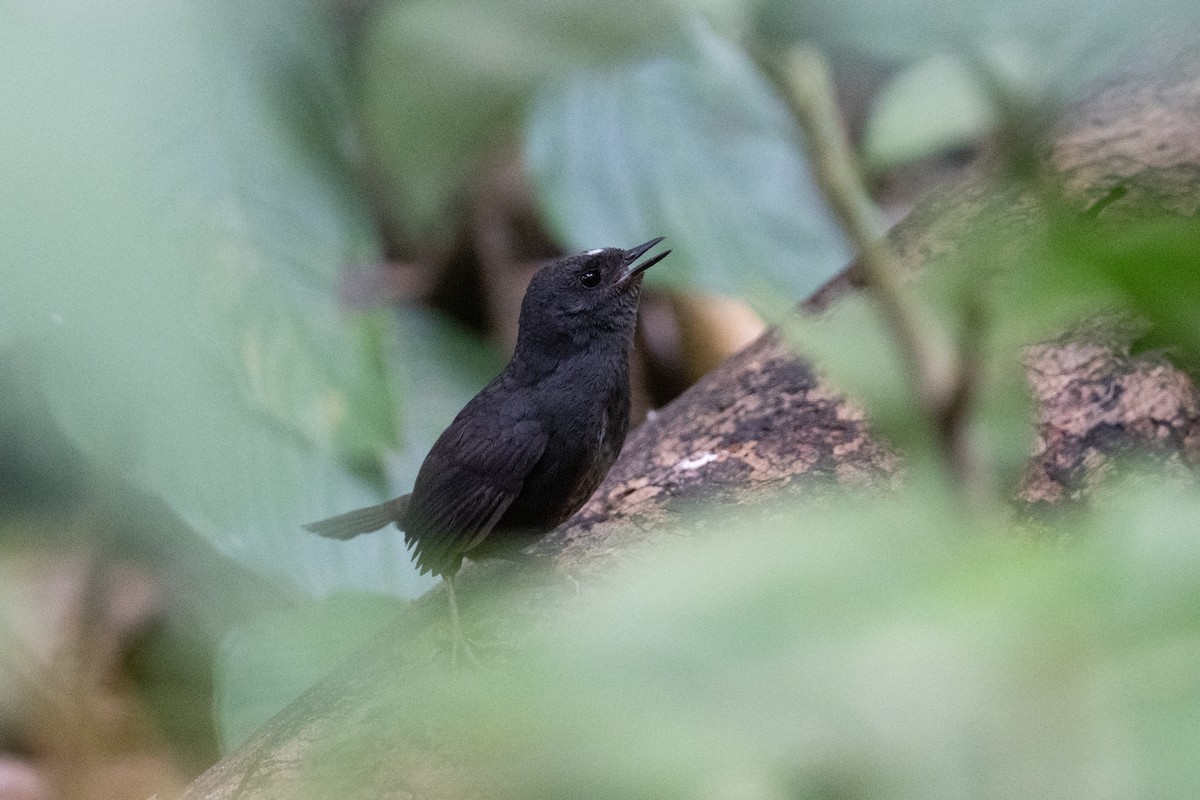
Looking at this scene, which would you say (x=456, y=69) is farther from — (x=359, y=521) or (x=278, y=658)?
(x=278, y=658)

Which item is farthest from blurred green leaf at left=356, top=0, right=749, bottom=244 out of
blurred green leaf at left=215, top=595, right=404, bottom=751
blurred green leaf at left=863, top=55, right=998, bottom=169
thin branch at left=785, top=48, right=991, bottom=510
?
thin branch at left=785, top=48, right=991, bottom=510

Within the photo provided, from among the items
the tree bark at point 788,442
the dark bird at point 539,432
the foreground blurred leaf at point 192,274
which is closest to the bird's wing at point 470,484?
the dark bird at point 539,432

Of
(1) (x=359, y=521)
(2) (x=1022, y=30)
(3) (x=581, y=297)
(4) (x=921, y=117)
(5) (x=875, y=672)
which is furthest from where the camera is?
(4) (x=921, y=117)

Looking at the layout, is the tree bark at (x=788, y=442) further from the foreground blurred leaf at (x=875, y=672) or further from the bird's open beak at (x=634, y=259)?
the foreground blurred leaf at (x=875, y=672)

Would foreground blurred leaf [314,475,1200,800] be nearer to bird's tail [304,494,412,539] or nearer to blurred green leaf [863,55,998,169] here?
bird's tail [304,494,412,539]

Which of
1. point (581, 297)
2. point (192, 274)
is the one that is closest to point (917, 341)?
point (581, 297)

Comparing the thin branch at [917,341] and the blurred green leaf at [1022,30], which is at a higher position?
the blurred green leaf at [1022,30]
